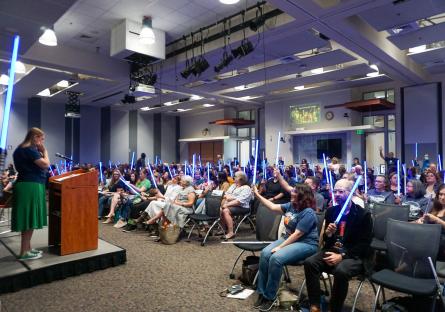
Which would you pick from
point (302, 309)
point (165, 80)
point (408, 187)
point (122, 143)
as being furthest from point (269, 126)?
Result: point (302, 309)

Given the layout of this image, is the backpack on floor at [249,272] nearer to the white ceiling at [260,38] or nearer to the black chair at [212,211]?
the black chair at [212,211]

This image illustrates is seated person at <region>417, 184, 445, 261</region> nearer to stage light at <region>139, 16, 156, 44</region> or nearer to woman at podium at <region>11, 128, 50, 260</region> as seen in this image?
woman at podium at <region>11, 128, 50, 260</region>

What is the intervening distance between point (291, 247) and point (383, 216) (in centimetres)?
151

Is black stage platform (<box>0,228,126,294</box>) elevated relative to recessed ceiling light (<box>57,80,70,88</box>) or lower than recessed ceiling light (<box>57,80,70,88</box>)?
lower

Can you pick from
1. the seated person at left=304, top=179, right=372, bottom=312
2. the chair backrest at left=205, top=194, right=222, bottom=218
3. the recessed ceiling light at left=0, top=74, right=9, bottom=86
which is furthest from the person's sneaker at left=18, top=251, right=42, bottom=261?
the recessed ceiling light at left=0, top=74, right=9, bottom=86

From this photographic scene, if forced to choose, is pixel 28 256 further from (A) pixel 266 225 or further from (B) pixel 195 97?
(B) pixel 195 97

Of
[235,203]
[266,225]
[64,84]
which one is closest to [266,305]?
[266,225]

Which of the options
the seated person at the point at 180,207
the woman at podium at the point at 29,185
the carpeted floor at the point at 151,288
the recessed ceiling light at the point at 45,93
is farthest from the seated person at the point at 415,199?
the recessed ceiling light at the point at 45,93

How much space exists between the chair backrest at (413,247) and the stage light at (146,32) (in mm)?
5154

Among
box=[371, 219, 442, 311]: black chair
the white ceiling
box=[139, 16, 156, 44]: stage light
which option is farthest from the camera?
box=[139, 16, 156, 44]: stage light

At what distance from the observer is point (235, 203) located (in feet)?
17.7

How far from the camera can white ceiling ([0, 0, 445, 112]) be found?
199 inches

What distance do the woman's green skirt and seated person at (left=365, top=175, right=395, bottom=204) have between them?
419cm

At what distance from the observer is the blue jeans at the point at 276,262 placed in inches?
113
